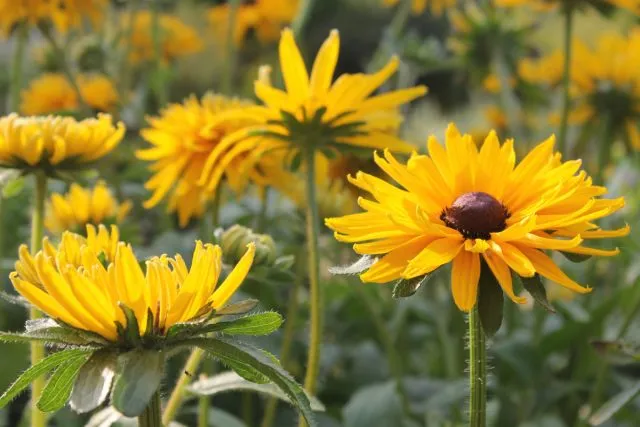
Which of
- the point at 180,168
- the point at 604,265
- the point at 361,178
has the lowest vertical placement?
the point at 361,178

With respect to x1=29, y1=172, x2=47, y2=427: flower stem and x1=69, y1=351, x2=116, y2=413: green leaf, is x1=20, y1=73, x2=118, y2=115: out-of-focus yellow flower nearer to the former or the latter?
x1=29, y1=172, x2=47, y2=427: flower stem

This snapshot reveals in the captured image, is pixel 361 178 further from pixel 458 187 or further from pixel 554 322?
pixel 554 322

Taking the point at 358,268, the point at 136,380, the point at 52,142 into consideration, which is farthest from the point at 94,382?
the point at 52,142

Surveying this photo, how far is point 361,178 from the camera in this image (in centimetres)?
84

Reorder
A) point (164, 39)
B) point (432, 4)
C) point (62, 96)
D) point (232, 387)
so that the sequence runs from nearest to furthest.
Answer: point (232, 387), point (62, 96), point (432, 4), point (164, 39)

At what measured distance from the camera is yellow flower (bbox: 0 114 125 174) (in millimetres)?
1074

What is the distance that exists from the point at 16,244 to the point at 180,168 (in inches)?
35.1

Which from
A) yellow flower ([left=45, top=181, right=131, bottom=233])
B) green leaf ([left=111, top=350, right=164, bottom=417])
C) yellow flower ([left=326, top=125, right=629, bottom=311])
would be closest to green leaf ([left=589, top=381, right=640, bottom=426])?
yellow flower ([left=326, top=125, right=629, bottom=311])

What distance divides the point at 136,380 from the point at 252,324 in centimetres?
12

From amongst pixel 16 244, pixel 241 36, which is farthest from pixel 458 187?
pixel 241 36

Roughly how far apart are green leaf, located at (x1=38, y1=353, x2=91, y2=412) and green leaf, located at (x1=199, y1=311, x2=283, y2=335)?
113 mm

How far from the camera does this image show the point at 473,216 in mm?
836

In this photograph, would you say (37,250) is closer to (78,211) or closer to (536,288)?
(78,211)

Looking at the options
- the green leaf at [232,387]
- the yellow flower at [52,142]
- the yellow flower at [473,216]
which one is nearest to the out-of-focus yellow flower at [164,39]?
the yellow flower at [52,142]
